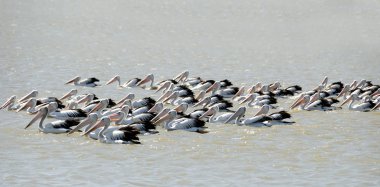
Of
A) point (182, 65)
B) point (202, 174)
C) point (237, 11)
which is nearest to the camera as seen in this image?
point (202, 174)

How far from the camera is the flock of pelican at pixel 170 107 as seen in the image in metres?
18.5

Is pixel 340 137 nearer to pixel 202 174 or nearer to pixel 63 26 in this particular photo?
pixel 202 174

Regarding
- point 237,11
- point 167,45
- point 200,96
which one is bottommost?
point 200,96

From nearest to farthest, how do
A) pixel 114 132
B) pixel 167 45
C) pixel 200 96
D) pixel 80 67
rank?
1. pixel 114 132
2. pixel 200 96
3. pixel 80 67
4. pixel 167 45

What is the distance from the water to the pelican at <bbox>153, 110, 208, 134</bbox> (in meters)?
0.30

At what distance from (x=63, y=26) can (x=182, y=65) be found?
1823 centimetres

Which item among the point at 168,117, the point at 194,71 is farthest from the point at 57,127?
the point at 194,71

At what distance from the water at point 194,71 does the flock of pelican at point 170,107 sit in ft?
1.21

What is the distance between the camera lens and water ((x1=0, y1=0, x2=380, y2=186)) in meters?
15.4

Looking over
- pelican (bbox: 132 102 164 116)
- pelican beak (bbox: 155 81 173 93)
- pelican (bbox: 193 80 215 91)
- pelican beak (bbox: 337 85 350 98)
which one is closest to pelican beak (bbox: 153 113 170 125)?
pelican (bbox: 132 102 164 116)

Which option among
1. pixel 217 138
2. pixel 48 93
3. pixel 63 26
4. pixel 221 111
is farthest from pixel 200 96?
pixel 63 26

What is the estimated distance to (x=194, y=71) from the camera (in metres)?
33.3

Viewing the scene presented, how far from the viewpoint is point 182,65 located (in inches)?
1388

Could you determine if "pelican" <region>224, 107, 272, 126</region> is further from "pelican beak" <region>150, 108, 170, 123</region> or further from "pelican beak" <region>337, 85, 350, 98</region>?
"pelican beak" <region>337, 85, 350, 98</region>
